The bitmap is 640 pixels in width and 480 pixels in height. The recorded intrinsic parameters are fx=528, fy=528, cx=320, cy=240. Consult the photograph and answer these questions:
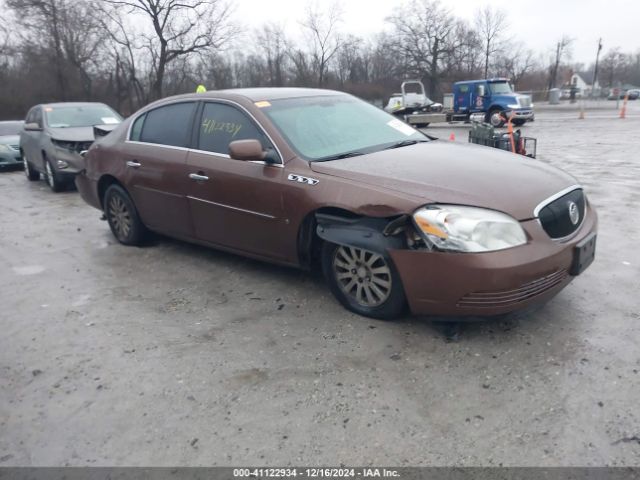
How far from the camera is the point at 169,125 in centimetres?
508

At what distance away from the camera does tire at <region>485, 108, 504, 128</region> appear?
2288 cm

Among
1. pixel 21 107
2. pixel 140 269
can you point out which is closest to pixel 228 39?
pixel 21 107

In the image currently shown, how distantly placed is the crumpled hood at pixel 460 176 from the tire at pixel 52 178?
7.45m

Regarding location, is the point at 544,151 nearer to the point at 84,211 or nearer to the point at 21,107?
the point at 84,211

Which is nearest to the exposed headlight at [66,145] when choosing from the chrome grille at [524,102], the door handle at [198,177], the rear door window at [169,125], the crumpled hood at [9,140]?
the rear door window at [169,125]

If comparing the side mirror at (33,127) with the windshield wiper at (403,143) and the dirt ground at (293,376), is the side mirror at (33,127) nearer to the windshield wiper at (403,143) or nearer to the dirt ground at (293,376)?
the dirt ground at (293,376)

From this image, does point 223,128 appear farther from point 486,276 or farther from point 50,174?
point 50,174

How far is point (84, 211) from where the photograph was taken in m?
7.94

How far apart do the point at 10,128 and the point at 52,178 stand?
22.0ft

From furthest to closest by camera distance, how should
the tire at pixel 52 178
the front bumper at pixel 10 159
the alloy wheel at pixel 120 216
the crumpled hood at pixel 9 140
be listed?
1. the crumpled hood at pixel 9 140
2. the front bumper at pixel 10 159
3. the tire at pixel 52 178
4. the alloy wheel at pixel 120 216

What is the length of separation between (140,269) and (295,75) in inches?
2007

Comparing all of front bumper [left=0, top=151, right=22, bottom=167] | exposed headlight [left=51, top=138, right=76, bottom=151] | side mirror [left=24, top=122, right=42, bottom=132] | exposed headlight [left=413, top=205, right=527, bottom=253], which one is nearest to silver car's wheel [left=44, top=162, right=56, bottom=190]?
exposed headlight [left=51, top=138, right=76, bottom=151]

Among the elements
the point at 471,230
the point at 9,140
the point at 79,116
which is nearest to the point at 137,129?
the point at 471,230

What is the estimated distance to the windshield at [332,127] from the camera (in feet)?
13.5
